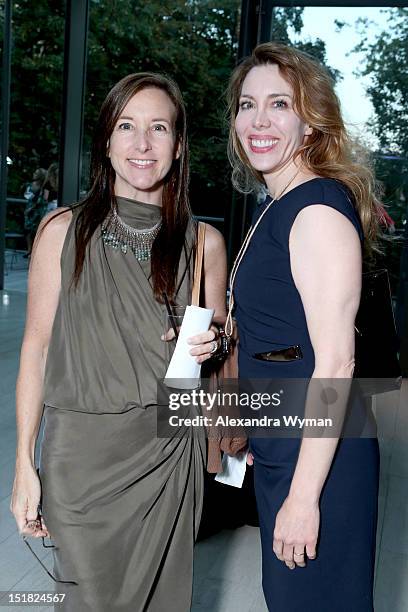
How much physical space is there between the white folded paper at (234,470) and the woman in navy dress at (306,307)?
214 millimetres

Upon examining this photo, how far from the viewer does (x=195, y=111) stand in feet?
28.2

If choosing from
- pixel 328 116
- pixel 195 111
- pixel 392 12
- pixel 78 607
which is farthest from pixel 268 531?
pixel 195 111

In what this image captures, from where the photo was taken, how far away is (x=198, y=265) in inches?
66.2

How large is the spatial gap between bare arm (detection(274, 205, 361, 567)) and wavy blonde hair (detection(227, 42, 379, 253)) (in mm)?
175

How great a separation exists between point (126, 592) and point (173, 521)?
0.19m

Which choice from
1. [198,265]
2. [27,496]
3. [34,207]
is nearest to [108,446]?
[27,496]

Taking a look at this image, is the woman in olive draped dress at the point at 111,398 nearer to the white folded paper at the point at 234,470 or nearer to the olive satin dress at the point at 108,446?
the olive satin dress at the point at 108,446

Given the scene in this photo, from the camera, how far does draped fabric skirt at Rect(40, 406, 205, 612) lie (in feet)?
5.23

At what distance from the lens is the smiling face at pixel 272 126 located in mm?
1477

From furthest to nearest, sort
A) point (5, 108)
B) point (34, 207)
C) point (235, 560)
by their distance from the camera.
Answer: point (34, 207), point (5, 108), point (235, 560)

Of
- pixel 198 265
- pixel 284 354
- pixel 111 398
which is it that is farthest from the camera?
Result: pixel 198 265

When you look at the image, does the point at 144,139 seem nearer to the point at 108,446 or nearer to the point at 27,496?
the point at 108,446

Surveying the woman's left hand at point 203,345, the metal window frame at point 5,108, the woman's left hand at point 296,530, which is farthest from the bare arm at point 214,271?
the metal window frame at point 5,108

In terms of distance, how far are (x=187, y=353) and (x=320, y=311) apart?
327 millimetres
